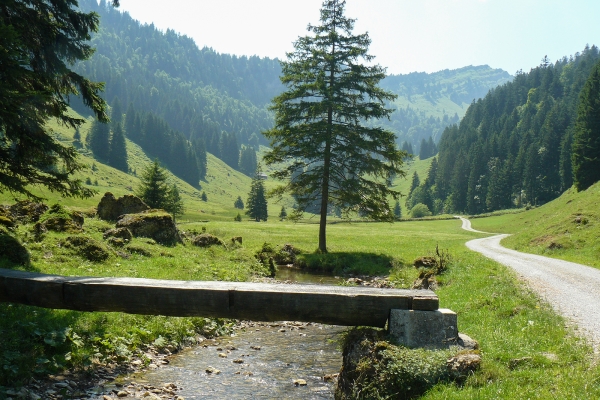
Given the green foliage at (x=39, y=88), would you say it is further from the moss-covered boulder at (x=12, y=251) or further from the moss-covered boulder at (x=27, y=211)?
the moss-covered boulder at (x=27, y=211)

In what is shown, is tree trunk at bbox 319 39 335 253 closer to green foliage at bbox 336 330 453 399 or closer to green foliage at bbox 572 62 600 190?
green foliage at bbox 336 330 453 399

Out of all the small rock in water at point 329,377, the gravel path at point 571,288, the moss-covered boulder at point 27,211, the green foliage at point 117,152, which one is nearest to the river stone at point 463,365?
the gravel path at point 571,288

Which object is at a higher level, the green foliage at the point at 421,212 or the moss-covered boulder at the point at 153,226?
the green foliage at the point at 421,212

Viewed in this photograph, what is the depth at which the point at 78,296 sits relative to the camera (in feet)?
25.9

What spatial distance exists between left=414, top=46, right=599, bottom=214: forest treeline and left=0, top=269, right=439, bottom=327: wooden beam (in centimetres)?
10685

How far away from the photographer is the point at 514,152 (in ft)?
455

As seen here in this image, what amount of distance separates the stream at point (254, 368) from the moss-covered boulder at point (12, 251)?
21.5 ft

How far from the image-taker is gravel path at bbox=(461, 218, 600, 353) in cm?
932

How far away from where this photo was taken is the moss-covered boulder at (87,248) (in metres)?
16.5

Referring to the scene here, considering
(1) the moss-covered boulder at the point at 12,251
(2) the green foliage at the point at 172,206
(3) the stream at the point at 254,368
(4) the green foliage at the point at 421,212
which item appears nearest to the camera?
(3) the stream at the point at 254,368

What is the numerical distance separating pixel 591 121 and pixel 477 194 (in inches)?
2468

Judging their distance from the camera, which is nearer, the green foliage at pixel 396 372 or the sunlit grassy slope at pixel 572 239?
the green foliage at pixel 396 372

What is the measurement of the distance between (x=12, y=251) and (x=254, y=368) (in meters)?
8.99

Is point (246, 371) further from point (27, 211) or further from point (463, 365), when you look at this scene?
point (27, 211)
